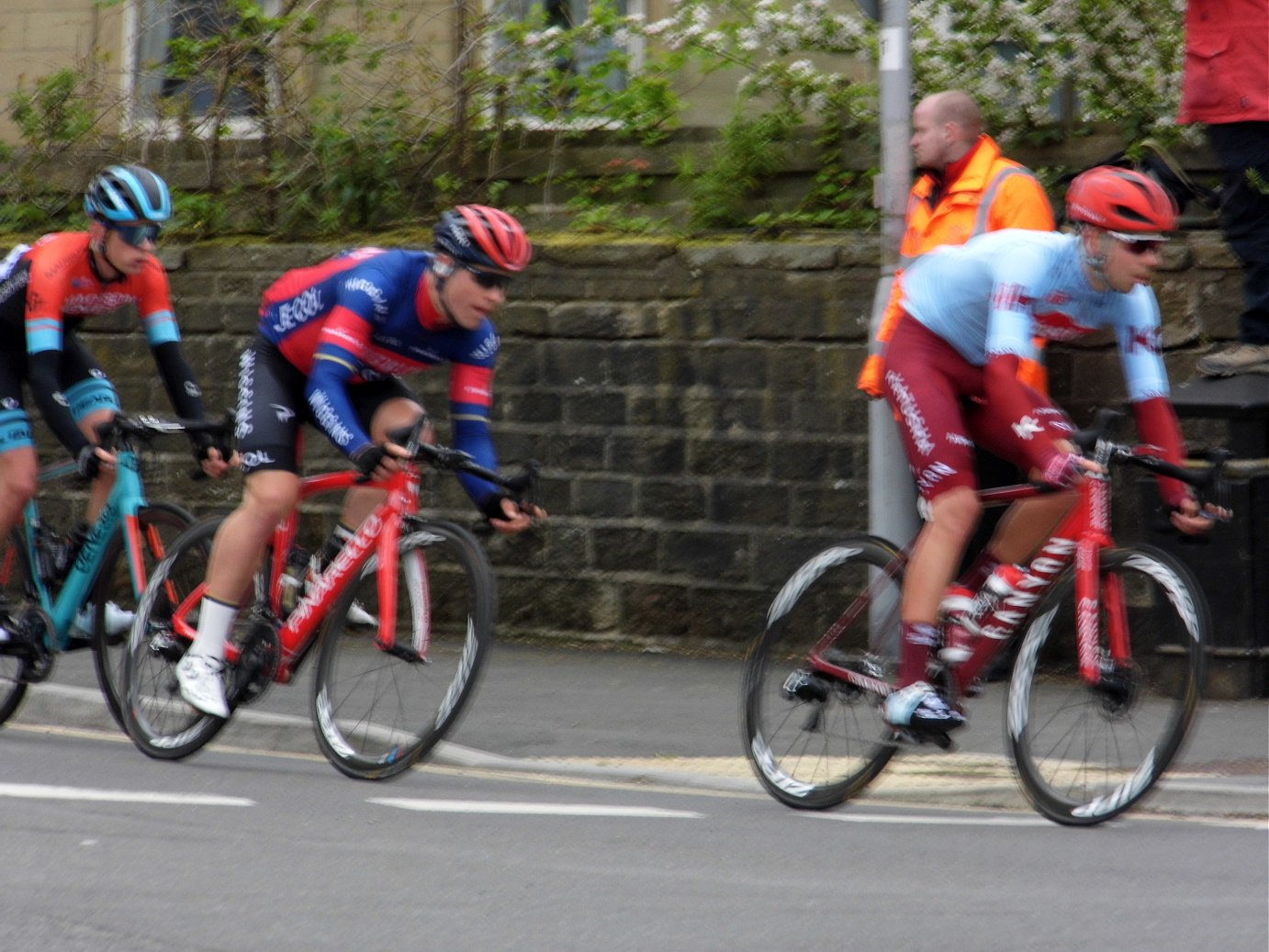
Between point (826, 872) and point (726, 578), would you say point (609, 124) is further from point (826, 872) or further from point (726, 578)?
point (826, 872)

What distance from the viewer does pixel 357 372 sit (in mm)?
6805

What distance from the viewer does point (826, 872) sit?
5.46 meters

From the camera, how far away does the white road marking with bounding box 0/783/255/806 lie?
21.1 feet

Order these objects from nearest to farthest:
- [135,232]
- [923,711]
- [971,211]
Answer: [923,711], [135,232], [971,211]

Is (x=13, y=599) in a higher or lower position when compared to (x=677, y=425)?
lower

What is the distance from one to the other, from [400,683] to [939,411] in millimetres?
1908

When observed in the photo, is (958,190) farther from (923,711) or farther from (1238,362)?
(923,711)

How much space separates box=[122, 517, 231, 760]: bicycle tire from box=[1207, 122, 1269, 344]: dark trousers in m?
4.28

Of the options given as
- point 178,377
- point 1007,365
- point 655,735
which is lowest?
point 655,735

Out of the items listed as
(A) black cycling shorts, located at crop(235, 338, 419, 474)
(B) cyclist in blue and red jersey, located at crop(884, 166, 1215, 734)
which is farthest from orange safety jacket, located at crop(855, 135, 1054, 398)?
(A) black cycling shorts, located at crop(235, 338, 419, 474)

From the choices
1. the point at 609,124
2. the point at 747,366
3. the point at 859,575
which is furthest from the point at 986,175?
the point at 609,124

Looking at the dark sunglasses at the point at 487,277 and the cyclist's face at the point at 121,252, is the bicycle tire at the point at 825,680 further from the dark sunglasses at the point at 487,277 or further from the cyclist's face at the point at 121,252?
the cyclist's face at the point at 121,252

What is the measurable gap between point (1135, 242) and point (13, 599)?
4379 mm

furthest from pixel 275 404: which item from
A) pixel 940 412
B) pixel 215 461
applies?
pixel 940 412
